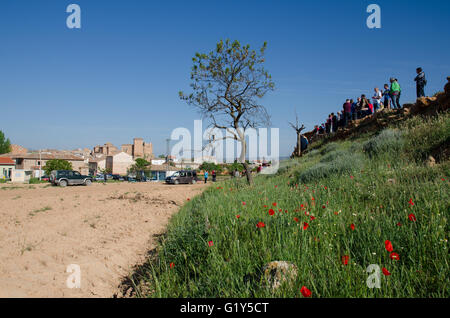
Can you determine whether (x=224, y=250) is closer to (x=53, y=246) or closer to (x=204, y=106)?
(x=53, y=246)

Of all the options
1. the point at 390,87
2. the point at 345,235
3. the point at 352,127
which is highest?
the point at 390,87

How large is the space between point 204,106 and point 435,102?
1101 cm

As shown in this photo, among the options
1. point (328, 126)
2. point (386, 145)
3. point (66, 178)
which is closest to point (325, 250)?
point (386, 145)

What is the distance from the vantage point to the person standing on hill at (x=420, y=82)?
12.7 meters

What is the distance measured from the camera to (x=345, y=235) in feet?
10.8

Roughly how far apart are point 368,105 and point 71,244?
19.3 meters

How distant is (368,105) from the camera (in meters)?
18.2

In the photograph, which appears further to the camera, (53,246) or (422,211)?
(53,246)

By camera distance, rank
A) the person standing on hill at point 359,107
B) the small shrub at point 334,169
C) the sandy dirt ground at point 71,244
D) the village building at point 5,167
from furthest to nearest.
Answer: the village building at point 5,167
the person standing on hill at point 359,107
the small shrub at point 334,169
the sandy dirt ground at point 71,244

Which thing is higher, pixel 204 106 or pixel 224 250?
pixel 204 106

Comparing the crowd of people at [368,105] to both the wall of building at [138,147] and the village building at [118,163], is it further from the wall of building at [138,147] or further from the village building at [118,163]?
the wall of building at [138,147]

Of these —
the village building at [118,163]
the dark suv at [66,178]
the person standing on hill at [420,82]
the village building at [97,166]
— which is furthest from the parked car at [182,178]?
the village building at [97,166]

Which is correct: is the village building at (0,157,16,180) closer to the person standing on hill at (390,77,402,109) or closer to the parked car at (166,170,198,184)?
the parked car at (166,170,198,184)
